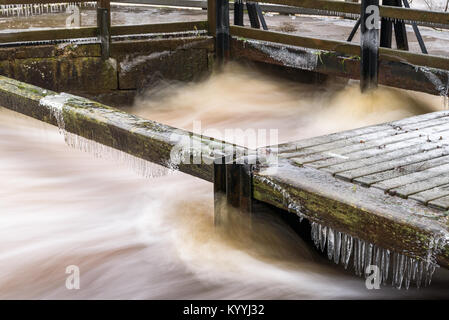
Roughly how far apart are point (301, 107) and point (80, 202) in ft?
11.4

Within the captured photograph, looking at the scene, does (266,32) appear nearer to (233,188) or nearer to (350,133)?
(350,133)

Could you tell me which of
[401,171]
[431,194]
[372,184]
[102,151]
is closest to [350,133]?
[401,171]

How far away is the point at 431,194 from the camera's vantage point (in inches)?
156

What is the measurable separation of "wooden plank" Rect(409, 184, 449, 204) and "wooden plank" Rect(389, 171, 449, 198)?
0.03 metres

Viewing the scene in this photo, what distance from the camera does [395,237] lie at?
370cm

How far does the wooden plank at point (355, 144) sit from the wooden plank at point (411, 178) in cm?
51

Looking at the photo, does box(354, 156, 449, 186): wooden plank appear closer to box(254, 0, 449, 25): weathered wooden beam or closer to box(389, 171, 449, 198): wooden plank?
box(389, 171, 449, 198): wooden plank

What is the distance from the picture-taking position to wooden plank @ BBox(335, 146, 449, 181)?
168 inches

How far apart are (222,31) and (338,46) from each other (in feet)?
5.50

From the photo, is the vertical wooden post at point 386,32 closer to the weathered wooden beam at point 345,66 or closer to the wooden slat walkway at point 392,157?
the weathered wooden beam at point 345,66

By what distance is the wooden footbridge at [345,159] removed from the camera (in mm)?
3814

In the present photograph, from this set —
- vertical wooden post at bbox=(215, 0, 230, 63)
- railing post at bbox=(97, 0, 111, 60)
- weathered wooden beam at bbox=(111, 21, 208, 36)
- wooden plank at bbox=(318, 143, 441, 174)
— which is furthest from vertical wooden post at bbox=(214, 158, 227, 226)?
vertical wooden post at bbox=(215, 0, 230, 63)

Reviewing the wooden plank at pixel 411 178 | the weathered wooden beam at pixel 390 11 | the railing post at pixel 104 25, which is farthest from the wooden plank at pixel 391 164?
the railing post at pixel 104 25

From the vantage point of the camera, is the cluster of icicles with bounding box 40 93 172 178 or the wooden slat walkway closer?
the wooden slat walkway
